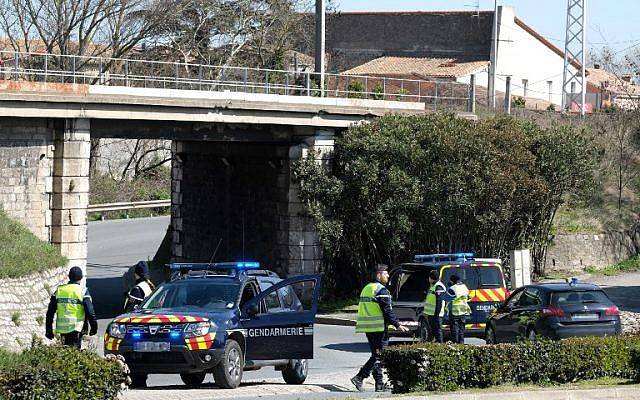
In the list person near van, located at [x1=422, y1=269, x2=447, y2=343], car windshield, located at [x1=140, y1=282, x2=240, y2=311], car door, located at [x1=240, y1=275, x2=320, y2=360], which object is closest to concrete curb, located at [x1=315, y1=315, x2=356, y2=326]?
person near van, located at [x1=422, y1=269, x2=447, y2=343]

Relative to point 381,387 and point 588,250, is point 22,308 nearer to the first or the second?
point 381,387

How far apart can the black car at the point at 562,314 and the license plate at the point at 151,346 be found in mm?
7255

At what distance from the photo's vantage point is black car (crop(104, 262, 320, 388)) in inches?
675

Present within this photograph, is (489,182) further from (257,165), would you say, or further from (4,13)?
(4,13)

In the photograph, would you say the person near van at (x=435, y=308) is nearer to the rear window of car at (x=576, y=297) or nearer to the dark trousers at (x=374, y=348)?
the rear window of car at (x=576, y=297)

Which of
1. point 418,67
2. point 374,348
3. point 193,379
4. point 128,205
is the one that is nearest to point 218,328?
point 193,379

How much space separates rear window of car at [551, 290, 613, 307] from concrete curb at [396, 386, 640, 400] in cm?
616

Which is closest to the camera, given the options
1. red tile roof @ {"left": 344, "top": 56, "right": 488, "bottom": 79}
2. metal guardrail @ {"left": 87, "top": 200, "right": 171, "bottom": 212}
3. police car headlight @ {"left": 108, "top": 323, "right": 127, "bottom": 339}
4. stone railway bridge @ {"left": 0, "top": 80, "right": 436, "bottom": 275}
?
police car headlight @ {"left": 108, "top": 323, "right": 127, "bottom": 339}

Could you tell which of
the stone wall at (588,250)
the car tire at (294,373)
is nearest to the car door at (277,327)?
the car tire at (294,373)

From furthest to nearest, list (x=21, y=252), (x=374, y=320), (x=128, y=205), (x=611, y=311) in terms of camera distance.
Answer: (x=128, y=205) → (x=21, y=252) → (x=611, y=311) → (x=374, y=320)

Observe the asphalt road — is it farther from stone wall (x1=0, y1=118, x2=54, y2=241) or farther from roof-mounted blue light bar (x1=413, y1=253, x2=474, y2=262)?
stone wall (x1=0, y1=118, x2=54, y2=241)

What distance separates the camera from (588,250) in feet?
130

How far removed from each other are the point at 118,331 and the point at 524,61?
188 feet

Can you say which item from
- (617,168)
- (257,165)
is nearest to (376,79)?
(257,165)
